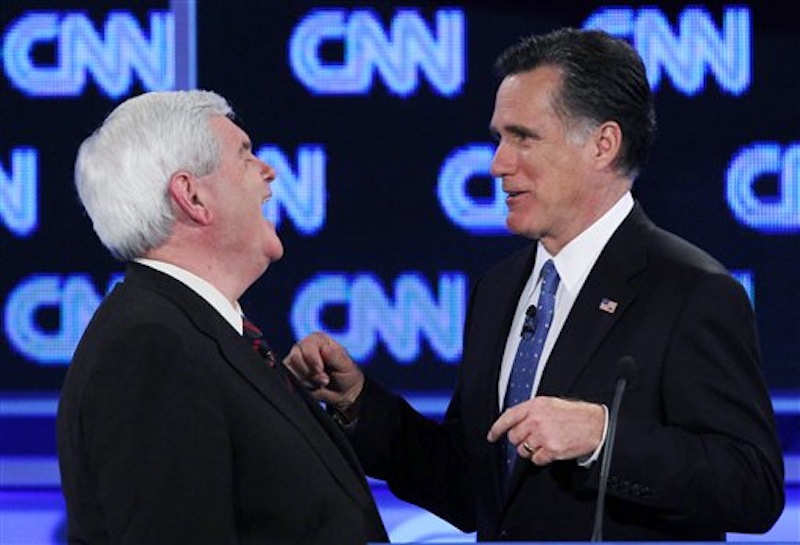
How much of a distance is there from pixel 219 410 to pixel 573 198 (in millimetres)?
836

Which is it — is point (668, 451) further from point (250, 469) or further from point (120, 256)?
point (120, 256)

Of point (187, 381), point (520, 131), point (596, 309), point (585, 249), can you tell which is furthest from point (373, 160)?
point (187, 381)

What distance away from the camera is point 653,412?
96.3 inches

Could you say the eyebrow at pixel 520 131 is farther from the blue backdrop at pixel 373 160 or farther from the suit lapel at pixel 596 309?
the blue backdrop at pixel 373 160

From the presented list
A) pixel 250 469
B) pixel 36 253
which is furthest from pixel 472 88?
pixel 250 469

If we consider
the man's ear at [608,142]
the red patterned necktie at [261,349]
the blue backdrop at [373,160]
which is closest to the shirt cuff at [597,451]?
the red patterned necktie at [261,349]

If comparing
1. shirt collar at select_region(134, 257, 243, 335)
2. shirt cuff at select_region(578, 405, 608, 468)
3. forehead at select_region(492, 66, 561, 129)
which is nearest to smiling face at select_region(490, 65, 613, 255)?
forehead at select_region(492, 66, 561, 129)

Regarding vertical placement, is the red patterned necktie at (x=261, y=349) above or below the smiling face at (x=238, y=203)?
below

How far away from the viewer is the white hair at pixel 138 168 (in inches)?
87.3

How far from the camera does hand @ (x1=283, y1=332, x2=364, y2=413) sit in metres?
2.63

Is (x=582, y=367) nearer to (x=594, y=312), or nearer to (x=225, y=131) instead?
(x=594, y=312)

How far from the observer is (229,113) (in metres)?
2.40

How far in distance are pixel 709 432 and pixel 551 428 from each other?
0.29 metres

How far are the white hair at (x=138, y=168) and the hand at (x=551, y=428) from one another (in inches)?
20.4
